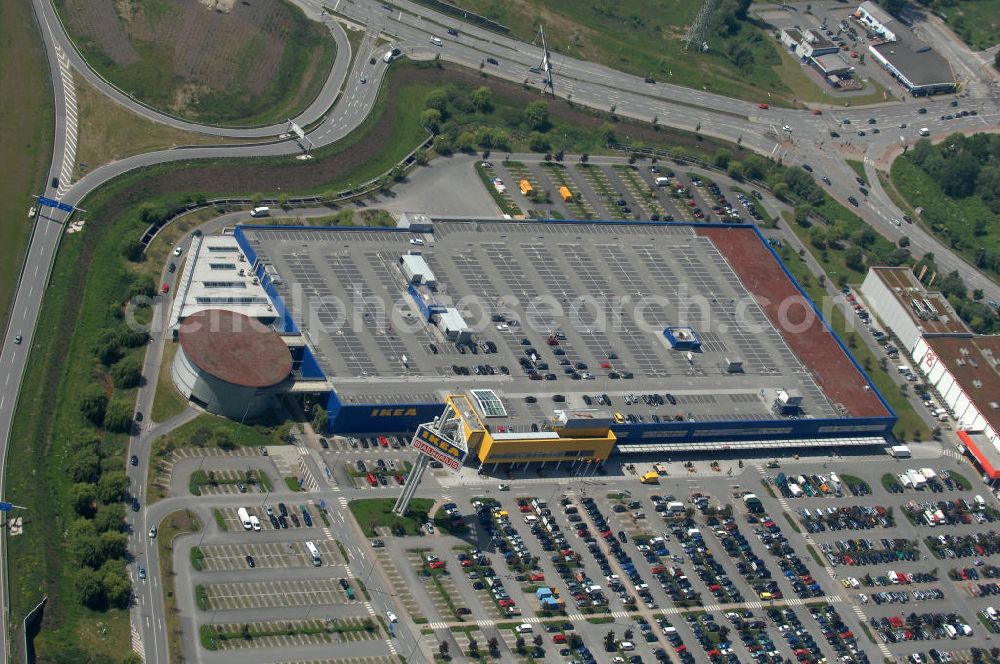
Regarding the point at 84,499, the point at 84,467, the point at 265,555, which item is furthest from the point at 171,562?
the point at 84,467

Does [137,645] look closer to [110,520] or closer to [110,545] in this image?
[110,545]

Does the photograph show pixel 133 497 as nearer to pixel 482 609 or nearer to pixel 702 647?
pixel 482 609

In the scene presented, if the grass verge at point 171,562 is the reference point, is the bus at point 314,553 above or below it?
above

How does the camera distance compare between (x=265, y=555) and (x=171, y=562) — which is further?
(x=265, y=555)

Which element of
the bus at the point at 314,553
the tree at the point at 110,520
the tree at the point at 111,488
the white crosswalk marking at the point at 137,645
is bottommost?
the white crosswalk marking at the point at 137,645

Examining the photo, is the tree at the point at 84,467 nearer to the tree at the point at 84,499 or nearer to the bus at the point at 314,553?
the tree at the point at 84,499

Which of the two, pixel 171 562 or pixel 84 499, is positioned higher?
pixel 84 499

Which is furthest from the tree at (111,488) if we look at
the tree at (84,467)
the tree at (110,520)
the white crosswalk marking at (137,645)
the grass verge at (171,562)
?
the white crosswalk marking at (137,645)
